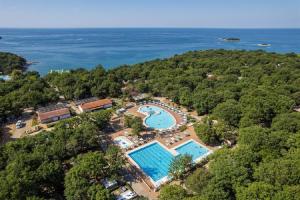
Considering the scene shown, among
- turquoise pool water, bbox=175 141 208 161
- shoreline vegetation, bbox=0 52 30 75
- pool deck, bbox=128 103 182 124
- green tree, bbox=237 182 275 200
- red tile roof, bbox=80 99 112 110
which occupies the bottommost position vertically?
turquoise pool water, bbox=175 141 208 161

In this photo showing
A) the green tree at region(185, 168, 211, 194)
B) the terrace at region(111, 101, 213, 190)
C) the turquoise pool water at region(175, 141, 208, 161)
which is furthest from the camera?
the terrace at region(111, 101, 213, 190)

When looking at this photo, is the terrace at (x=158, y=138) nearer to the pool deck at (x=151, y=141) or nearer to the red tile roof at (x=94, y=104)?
the pool deck at (x=151, y=141)

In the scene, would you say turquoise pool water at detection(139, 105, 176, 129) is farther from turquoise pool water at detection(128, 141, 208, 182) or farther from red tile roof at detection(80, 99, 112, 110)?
red tile roof at detection(80, 99, 112, 110)

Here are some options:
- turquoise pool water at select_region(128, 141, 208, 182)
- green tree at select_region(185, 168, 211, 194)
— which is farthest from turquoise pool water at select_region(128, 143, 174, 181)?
green tree at select_region(185, 168, 211, 194)

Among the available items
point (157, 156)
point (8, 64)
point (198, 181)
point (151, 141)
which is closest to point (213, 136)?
point (157, 156)

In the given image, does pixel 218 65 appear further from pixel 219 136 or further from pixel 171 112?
pixel 219 136

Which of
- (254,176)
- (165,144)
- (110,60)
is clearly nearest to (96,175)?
(165,144)

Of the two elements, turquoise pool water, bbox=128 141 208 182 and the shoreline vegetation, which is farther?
the shoreline vegetation
